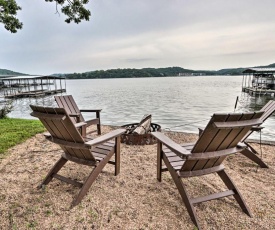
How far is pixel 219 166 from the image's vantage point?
6.81ft

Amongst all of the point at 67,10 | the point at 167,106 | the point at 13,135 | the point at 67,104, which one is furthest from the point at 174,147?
the point at 167,106

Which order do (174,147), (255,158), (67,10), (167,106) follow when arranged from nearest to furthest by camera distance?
1. (174,147)
2. (255,158)
3. (67,10)
4. (167,106)

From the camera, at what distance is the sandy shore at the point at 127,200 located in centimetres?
184

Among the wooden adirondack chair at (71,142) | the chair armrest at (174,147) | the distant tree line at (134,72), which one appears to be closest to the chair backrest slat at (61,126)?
the wooden adirondack chair at (71,142)

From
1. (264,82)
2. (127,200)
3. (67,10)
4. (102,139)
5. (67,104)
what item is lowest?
(127,200)

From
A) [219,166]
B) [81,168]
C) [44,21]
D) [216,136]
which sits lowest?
[81,168]

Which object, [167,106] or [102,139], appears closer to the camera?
[102,139]

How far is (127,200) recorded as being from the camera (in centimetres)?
218

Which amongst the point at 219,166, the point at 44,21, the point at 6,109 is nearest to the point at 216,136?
the point at 219,166

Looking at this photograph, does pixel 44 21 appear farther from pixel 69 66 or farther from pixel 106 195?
pixel 69 66

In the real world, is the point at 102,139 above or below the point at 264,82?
below

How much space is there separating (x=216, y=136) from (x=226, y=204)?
92 cm

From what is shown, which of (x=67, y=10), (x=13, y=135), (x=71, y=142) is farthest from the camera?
(x=67, y=10)

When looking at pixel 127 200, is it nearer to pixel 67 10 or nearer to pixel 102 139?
pixel 102 139
